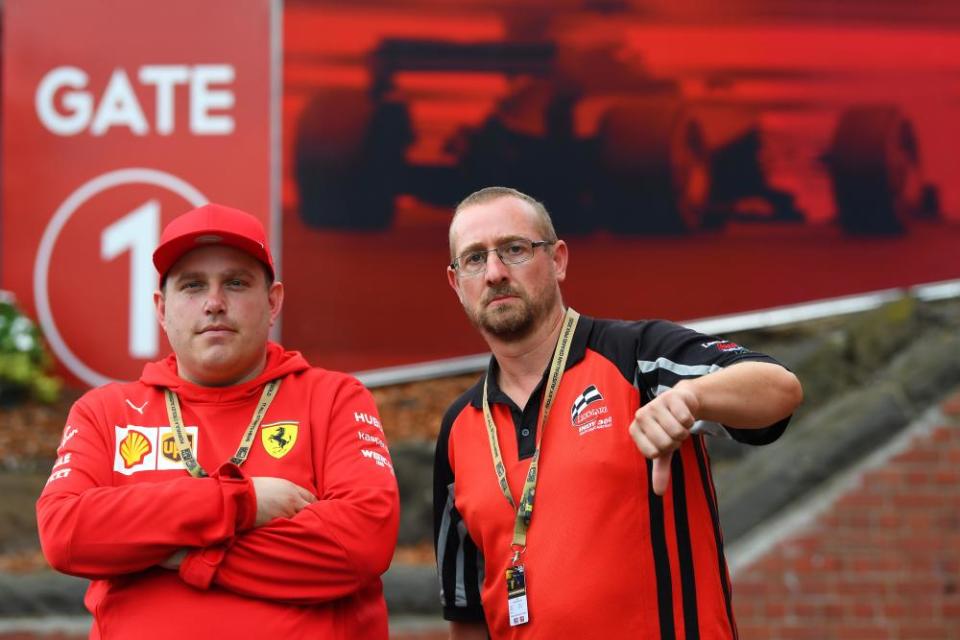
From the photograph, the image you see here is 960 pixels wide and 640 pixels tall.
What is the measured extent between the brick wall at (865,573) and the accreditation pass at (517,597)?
298 centimetres

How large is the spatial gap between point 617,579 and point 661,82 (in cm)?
454

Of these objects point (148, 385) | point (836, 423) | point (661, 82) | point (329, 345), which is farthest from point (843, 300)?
point (148, 385)

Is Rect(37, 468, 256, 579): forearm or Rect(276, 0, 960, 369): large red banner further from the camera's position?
Rect(276, 0, 960, 369): large red banner

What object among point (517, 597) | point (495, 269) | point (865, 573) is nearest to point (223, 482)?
point (517, 597)

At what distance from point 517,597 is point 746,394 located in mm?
758

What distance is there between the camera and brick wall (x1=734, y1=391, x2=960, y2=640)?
17.6ft

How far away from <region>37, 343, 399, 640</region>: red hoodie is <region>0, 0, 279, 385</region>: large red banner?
12.4ft

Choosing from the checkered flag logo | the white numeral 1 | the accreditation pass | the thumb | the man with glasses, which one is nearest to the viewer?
the thumb

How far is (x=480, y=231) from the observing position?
2.98 meters

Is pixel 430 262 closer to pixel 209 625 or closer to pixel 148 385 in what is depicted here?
pixel 148 385

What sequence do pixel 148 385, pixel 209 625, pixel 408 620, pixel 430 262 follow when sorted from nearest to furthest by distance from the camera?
pixel 209 625 < pixel 148 385 < pixel 408 620 < pixel 430 262

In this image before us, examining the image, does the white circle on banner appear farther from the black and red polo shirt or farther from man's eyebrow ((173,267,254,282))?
the black and red polo shirt

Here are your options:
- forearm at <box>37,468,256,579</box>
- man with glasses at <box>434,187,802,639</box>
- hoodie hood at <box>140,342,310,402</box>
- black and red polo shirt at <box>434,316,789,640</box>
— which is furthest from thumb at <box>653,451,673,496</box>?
hoodie hood at <box>140,342,310,402</box>

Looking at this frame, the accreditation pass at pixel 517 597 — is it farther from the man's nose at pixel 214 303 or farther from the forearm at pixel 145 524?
the man's nose at pixel 214 303
